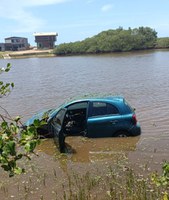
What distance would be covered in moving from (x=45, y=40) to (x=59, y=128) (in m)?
140

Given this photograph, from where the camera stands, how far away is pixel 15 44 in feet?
493

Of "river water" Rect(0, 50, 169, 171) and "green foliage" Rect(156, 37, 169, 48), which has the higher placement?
"green foliage" Rect(156, 37, 169, 48)

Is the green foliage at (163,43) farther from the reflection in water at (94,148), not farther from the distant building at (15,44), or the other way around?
the reflection in water at (94,148)

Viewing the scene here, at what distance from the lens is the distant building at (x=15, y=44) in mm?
148375

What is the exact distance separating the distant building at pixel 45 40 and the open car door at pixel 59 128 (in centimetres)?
13708

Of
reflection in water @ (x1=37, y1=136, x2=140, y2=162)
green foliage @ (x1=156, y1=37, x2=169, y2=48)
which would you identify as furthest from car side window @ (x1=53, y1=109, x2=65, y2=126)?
green foliage @ (x1=156, y1=37, x2=169, y2=48)

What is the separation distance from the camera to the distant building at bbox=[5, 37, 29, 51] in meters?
148

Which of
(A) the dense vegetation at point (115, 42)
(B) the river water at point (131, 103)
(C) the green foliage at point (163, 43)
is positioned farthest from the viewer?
(C) the green foliage at point (163, 43)

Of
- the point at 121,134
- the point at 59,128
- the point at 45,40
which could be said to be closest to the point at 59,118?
the point at 59,128

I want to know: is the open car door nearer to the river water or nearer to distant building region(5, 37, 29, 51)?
the river water

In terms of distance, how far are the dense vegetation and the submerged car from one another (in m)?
90.7

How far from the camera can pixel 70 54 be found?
A: 107m

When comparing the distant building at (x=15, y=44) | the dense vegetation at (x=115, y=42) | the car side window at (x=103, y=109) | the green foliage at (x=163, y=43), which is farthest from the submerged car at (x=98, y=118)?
the distant building at (x=15, y=44)

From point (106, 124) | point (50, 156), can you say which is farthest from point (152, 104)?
point (50, 156)
